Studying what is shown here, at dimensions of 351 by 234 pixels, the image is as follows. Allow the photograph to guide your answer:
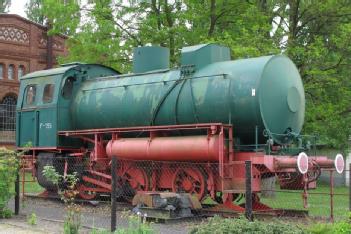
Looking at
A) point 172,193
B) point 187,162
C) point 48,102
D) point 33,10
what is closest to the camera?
point 172,193

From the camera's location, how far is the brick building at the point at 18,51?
40719mm

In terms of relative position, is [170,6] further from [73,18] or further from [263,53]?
[263,53]

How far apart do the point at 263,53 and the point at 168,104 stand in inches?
250

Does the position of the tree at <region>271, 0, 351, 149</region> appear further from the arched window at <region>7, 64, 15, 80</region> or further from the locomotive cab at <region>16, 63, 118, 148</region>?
the arched window at <region>7, 64, 15, 80</region>

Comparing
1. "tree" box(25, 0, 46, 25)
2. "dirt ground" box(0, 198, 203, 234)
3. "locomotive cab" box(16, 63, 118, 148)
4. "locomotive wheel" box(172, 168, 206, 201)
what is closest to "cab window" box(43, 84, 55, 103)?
"locomotive cab" box(16, 63, 118, 148)

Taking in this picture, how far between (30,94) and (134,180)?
5.23 m

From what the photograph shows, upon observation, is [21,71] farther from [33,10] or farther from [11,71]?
[33,10]

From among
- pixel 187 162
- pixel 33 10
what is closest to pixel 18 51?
pixel 33 10

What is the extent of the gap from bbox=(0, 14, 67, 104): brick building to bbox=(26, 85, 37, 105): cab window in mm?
24670

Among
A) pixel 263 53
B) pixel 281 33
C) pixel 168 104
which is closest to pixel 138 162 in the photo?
pixel 168 104

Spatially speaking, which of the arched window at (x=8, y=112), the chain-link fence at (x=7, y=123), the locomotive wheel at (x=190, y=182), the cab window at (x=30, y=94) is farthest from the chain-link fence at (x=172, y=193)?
the arched window at (x=8, y=112)

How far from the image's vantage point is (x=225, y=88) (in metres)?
12.5

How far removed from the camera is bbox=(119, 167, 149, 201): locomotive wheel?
1389 centimetres

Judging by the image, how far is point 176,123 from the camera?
13.5 metres
